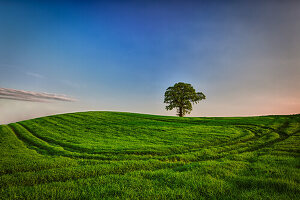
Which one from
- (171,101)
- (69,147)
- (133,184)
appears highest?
(171,101)

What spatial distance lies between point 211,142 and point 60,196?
55.8 feet

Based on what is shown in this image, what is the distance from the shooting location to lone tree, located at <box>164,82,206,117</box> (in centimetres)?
5722

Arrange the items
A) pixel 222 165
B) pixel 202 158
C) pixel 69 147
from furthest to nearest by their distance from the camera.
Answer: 1. pixel 69 147
2. pixel 202 158
3. pixel 222 165

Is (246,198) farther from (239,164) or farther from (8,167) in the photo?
(8,167)

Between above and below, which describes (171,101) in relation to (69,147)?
above

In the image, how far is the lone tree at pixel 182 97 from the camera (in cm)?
5722

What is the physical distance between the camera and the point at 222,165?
10.1 meters

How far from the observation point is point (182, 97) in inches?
2258

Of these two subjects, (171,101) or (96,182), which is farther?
(171,101)

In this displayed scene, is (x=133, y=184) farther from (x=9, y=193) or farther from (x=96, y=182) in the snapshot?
(x=9, y=193)

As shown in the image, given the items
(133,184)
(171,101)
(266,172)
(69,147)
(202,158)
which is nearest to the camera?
(133,184)

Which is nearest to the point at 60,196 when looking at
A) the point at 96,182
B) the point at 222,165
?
the point at 96,182

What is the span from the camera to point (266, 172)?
29.3ft

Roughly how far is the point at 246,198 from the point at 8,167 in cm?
1483
